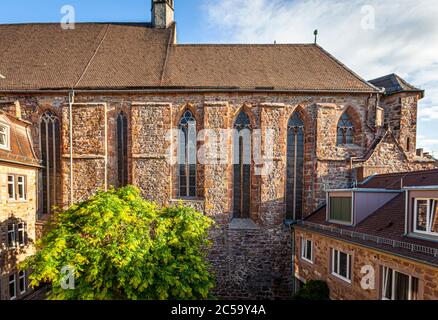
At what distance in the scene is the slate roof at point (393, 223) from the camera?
6297 millimetres

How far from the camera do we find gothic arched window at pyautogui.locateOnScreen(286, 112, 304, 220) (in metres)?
→ 13.3

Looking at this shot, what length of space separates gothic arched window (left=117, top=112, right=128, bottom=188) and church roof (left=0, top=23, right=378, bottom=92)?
2101 mm

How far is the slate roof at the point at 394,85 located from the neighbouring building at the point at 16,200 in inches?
845

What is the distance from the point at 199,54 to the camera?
15.2 m

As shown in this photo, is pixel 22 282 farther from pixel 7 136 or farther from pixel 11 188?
pixel 7 136

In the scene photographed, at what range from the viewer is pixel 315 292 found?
8906 millimetres

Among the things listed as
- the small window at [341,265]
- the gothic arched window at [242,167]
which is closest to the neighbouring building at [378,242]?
the small window at [341,265]

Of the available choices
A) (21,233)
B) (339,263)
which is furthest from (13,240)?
(339,263)

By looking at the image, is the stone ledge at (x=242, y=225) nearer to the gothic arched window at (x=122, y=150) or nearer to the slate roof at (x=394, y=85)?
the gothic arched window at (x=122, y=150)

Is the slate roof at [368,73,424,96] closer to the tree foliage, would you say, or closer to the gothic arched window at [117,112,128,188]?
the tree foliage

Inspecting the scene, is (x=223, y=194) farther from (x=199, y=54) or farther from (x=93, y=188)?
(x=199, y=54)

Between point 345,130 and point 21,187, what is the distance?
60.4 feet

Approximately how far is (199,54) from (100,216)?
40.7ft
